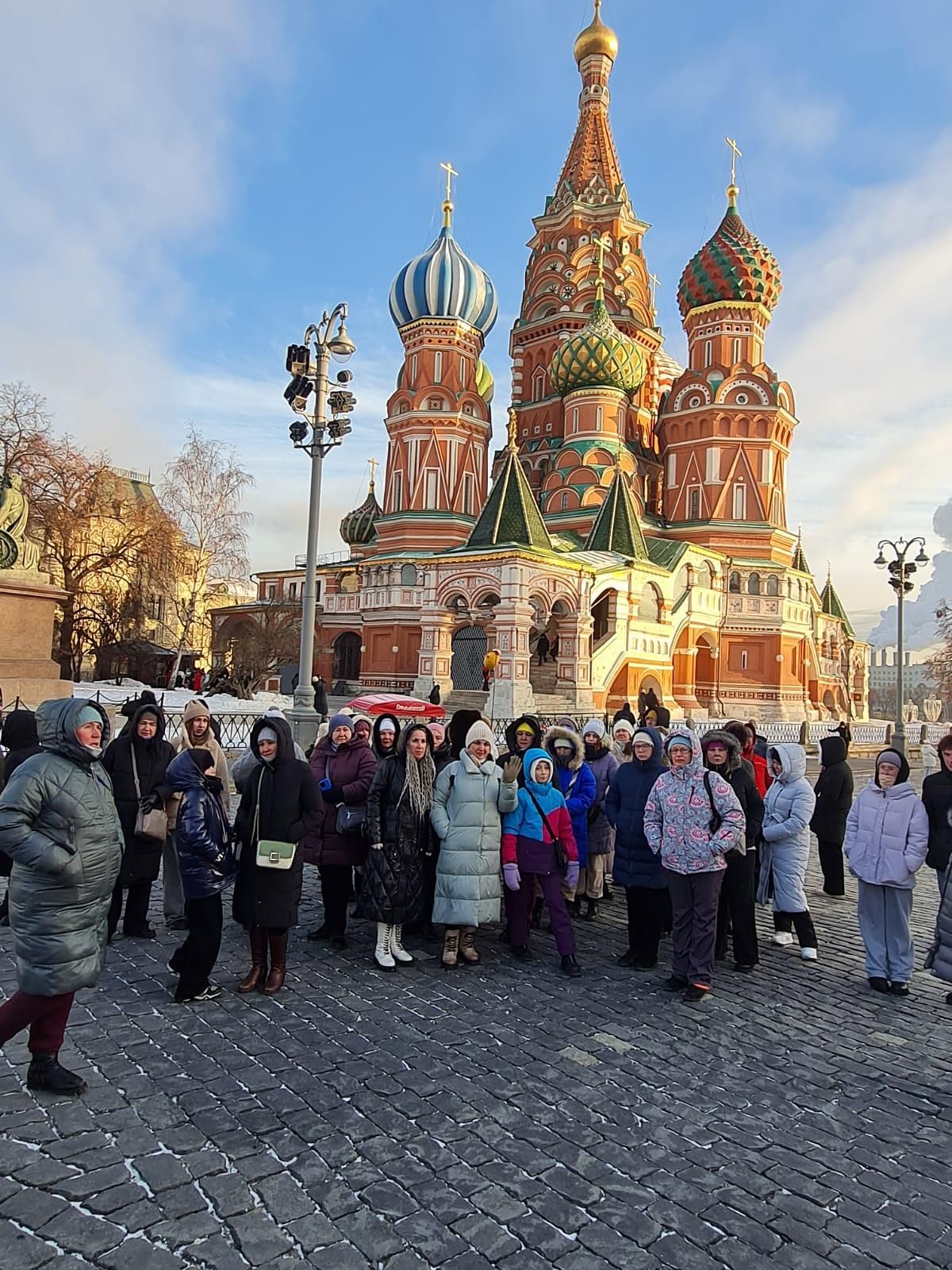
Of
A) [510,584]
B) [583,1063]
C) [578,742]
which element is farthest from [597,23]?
[583,1063]

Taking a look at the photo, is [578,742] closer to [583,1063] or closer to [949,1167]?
[583,1063]

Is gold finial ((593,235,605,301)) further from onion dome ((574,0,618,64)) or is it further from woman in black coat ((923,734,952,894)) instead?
woman in black coat ((923,734,952,894))

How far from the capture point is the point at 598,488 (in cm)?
3197

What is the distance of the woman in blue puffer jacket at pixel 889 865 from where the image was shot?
5.13 metres

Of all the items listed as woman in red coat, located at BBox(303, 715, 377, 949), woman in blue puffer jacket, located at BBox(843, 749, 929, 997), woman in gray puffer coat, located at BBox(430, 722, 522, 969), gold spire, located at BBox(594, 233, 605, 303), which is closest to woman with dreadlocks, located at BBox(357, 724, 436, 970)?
woman in gray puffer coat, located at BBox(430, 722, 522, 969)

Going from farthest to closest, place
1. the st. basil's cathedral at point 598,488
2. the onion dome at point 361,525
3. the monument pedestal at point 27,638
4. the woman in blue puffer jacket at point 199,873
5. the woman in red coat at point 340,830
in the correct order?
the onion dome at point 361,525, the st. basil's cathedral at point 598,488, the monument pedestal at point 27,638, the woman in red coat at point 340,830, the woman in blue puffer jacket at point 199,873

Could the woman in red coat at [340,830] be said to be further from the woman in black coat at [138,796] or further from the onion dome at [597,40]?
the onion dome at [597,40]

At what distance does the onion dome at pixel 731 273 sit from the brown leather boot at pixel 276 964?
121 ft

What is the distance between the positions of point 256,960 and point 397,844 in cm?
107

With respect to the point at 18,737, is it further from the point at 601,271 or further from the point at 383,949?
the point at 601,271

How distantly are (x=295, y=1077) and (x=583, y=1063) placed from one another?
1.34 meters

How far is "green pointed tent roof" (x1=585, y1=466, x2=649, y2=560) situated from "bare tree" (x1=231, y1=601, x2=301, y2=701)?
1117 centimetres

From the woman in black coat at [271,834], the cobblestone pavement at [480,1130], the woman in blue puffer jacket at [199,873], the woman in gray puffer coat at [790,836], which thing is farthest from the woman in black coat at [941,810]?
the woman in blue puffer jacket at [199,873]

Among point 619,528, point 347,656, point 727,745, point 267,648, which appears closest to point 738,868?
point 727,745
